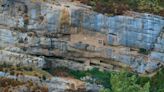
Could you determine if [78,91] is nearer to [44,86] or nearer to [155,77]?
[44,86]

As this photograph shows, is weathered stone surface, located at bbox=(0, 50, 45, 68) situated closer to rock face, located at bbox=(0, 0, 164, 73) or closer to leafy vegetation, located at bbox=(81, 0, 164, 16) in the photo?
rock face, located at bbox=(0, 0, 164, 73)

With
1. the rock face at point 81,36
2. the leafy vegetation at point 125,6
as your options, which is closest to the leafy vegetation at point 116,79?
the rock face at point 81,36

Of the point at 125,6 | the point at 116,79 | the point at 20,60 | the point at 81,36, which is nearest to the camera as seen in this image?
the point at 116,79

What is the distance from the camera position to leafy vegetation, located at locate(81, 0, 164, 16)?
40775mm

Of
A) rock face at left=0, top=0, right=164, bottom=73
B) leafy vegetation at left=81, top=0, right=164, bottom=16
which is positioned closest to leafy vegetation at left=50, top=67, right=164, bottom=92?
rock face at left=0, top=0, right=164, bottom=73

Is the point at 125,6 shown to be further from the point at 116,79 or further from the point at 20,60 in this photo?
the point at 116,79

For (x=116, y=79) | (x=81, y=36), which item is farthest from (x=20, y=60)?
(x=116, y=79)

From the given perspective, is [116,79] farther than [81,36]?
No

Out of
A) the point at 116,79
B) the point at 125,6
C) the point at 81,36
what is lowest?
the point at 116,79

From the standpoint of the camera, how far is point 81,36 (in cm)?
4078

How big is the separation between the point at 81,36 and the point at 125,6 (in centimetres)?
341

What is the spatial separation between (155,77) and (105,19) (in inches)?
188

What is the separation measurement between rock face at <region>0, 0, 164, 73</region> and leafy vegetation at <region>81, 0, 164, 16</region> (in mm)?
577

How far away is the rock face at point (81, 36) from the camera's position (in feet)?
131
